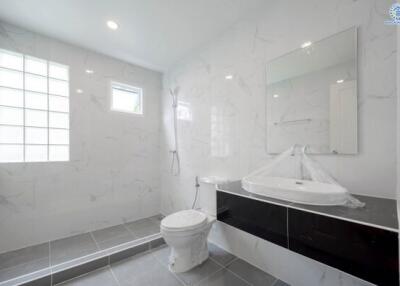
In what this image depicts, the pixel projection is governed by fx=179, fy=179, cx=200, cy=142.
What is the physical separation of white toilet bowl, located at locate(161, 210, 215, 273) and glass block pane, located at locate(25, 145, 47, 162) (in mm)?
1794

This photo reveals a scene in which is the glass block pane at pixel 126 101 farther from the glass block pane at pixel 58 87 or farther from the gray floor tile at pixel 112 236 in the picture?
the gray floor tile at pixel 112 236

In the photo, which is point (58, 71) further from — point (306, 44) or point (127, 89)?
point (306, 44)

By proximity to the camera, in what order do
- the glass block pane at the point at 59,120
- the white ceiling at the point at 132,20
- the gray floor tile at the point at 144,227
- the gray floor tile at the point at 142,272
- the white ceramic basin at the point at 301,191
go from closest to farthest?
the white ceramic basin at the point at 301,191 → the gray floor tile at the point at 142,272 → the white ceiling at the point at 132,20 → the glass block pane at the point at 59,120 → the gray floor tile at the point at 144,227

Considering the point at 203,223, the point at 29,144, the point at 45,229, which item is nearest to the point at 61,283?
the point at 45,229

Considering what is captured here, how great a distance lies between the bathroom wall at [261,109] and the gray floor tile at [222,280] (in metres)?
0.28

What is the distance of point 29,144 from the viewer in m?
2.18

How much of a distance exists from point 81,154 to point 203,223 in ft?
6.33

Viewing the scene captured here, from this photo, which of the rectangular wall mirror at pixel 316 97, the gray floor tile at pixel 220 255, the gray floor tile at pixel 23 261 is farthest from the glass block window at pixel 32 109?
the rectangular wall mirror at pixel 316 97

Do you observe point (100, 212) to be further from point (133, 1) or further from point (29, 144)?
point (133, 1)

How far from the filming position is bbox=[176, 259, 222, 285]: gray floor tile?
1622 millimetres

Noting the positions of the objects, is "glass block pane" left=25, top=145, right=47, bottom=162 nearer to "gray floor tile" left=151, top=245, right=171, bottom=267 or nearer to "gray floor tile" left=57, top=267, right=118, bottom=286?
Answer: "gray floor tile" left=57, top=267, right=118, bottom=286

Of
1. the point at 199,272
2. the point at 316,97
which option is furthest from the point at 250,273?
the point at 316,97

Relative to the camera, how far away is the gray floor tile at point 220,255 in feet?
6.18

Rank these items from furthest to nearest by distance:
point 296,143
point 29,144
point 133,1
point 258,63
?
point 29,144 < point 258,63 < point 133,1 < point 296,143
